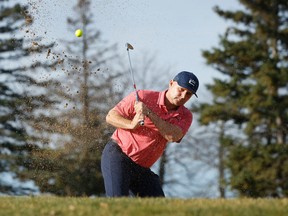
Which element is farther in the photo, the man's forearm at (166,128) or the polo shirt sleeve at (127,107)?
the polo shirt sleeve at (127,107)

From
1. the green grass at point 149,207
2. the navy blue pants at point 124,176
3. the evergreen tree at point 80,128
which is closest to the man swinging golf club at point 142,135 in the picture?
the navy blue pants at point 124,176

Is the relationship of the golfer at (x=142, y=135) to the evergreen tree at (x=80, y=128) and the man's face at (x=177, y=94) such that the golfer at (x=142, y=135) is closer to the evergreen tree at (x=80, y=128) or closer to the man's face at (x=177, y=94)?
the man's face at (x=177, y=94)

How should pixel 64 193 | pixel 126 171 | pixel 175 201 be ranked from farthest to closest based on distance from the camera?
pixel 64 193 → pixel 126 171 → pixel 175 201

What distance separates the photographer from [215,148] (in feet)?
120

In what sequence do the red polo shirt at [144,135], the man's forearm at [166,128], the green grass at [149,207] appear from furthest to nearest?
the red polo shirt at [144,135] < the man's forearm at [166,128] < the green grass at [149,207]

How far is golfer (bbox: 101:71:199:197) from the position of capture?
836cm

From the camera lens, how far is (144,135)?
8.57 metres

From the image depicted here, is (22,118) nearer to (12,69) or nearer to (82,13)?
(12,69)

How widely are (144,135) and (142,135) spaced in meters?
0.03

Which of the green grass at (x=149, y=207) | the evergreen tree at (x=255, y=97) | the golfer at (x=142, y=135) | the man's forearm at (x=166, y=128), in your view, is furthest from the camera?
the evergreen tree at (x=255, y=97)

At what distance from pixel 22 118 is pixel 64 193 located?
4626 millimetres

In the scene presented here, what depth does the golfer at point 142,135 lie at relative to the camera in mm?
8359

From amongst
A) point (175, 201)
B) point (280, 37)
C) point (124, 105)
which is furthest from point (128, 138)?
point (280, 37)

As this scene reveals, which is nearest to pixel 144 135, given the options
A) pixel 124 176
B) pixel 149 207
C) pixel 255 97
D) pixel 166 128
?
pixel 166 128
